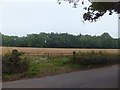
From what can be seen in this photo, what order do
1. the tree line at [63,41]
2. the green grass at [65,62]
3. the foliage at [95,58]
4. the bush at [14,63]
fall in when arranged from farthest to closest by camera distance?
the foliage at [95,58] → the tree line at [63,41] → the green grass at [65,62] → the bush at [14,63]

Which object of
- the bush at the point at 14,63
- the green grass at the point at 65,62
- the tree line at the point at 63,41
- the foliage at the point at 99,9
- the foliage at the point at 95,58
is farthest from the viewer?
the foliage at the point at 95,58

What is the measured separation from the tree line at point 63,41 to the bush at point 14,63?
364 cm

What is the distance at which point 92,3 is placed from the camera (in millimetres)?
15633

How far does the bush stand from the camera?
18.0m

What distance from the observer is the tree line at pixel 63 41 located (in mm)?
25359

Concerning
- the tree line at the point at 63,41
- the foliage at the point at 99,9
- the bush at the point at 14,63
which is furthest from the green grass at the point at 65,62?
the foliage at the point at 99,9

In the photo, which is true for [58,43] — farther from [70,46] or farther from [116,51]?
[116,51]

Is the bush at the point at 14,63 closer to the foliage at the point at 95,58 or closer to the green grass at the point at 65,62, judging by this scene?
the green grass at the point at 65,62

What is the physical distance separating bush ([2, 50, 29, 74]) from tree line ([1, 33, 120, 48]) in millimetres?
3643

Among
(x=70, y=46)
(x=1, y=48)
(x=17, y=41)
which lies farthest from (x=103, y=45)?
(x=1, y=48)

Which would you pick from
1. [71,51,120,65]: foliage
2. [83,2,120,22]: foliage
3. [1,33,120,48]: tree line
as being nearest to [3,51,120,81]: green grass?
[71,51,120,65]: foliage

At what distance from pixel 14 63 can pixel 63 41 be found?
405 inches

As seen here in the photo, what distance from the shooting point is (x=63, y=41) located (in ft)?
92.5

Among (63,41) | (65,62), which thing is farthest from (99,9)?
(63,41)
